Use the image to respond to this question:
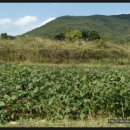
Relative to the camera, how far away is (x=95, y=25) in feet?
297

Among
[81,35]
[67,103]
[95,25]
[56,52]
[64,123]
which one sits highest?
[95,25]

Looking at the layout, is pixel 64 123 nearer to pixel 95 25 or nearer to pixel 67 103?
pixel 67 103

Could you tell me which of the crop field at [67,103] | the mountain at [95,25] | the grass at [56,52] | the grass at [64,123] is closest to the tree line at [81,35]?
the grass at [56,52]

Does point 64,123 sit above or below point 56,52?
below

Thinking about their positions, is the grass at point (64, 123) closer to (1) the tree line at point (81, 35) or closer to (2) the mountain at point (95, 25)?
(1) the tree line at point (81, 35)

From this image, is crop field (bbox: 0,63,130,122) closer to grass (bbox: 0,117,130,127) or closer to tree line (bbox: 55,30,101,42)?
grass (bbox: 0,117,130,127)

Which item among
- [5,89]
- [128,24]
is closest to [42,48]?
[5,89]

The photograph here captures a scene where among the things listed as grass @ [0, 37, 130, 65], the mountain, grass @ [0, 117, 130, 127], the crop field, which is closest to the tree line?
grass @ [0, 37, 130, 65]

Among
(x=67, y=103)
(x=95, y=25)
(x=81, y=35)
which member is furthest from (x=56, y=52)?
(x=95, y=25)

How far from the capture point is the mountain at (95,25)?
8232 centimetres

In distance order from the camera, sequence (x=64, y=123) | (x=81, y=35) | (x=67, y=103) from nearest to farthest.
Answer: (x=64, y=123) → (x=67, y=103) → (x=81, y=35)

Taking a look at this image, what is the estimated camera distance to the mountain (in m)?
82.3

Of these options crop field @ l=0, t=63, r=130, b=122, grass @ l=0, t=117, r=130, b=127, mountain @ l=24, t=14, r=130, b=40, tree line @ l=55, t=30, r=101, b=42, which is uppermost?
mountain @ l=24, t=14, r=130, b=40

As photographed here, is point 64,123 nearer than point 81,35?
Yes
